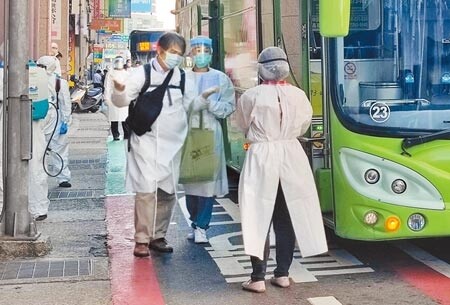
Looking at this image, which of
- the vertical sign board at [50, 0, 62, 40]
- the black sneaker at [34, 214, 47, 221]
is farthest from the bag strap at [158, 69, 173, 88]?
the vertical sign board at [50, 0, 62, 40]

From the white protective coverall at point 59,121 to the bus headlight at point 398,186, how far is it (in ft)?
16.1

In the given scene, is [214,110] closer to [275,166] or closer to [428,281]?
[275,166]

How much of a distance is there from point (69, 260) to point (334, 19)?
3.17m

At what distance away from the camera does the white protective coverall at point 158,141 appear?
22.2 feet

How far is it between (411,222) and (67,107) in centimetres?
575

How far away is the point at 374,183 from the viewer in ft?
19.5

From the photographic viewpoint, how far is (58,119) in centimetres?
1010

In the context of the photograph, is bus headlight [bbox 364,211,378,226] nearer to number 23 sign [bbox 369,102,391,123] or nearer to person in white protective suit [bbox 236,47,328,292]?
person in white protective suit [bbox 236,47,328,292]

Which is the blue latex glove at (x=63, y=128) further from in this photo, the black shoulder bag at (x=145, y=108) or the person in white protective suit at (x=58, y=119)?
the black shoulder bag at (x=145, y=108)

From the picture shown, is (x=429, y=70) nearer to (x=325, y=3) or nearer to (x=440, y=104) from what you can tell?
(x=440, y=104)

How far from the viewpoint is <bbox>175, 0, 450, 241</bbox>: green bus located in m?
5.91

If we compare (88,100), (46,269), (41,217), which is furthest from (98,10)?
(46,269)

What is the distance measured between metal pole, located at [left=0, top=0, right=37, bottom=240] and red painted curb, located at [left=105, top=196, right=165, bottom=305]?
0.85m

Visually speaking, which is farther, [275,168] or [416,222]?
[416,222]
